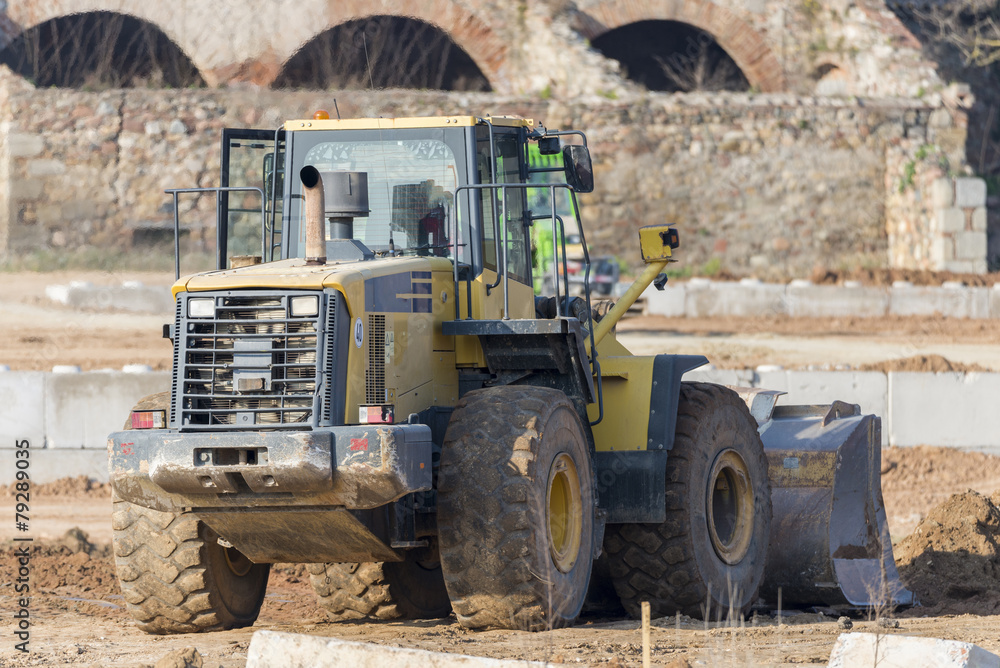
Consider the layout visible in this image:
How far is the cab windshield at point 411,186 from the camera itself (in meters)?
7.55

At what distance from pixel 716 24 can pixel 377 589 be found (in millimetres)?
22136

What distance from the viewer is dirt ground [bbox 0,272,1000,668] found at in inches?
259

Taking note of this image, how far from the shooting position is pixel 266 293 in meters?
6.46

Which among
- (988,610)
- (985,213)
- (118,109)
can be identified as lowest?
(988,610)

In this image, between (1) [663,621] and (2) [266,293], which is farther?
(1) [663,621]

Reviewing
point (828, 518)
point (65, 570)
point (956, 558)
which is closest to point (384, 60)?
point (65, 570)

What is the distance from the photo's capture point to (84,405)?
42.6 feet

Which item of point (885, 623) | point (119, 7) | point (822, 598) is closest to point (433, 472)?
point (885, 623)

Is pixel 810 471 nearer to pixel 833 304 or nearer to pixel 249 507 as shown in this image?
pixel 249 507

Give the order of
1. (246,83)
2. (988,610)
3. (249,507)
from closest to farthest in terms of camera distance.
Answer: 1. (249,507)
2. (988,610)
3. (246,83)

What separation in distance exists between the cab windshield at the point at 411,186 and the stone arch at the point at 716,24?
2076 centimetres

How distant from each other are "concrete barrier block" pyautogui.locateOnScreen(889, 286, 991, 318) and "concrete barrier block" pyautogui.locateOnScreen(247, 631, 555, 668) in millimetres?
18554

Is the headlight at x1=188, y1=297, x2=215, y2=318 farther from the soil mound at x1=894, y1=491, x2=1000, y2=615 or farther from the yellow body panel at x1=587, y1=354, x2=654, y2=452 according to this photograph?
the soil mound at x1=894, y1=491, x2=1000, y2=615

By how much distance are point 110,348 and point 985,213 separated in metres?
17.2
